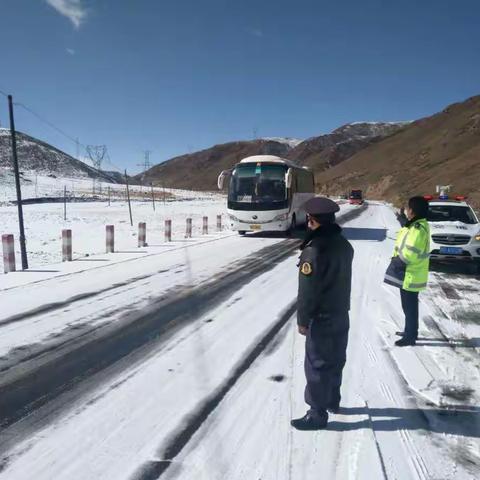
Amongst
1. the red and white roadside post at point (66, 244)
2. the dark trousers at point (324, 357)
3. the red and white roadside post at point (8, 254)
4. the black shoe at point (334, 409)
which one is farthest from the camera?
the red and white roadside post at point (66, 244)

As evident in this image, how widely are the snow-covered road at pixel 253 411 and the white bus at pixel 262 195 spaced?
12.3m

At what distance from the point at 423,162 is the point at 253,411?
106937 millimetres

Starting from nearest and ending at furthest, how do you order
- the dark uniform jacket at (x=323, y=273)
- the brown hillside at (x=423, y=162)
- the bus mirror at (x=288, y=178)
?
the dark uniform jacket at (x=323, y=273)
the bus mirror at (x=288, y=178)
the brown hillside at (x=423, y=162)

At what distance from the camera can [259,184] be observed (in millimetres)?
19812

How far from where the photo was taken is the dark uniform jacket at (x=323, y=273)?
3.70m

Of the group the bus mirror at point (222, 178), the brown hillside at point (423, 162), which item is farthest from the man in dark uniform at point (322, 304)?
the brown hillside at point (423, 162)

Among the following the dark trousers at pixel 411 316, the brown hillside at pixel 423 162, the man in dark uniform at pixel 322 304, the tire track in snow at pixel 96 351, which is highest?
the brown hillside at pixel 423 162

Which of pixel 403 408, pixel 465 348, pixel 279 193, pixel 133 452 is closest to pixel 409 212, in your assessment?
pixel 465 348

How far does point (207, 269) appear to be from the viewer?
1141 cm

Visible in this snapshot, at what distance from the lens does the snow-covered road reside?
335 centimetres

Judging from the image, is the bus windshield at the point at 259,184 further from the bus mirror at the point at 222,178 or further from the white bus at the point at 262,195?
the bus mirror at the point at 222,178

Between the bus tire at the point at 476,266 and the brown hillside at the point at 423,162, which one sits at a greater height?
the brown hillside at the point at 423,162

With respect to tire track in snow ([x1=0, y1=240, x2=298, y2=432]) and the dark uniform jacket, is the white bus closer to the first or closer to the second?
tire track in snow ([x1=0, y1=240, x2=298, y2=432])

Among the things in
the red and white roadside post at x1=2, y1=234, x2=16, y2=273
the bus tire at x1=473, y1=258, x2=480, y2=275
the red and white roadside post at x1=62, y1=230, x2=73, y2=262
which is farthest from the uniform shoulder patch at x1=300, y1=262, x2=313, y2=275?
the red and white roadside post at x1=62, y1=230, x2=73, y2=262
